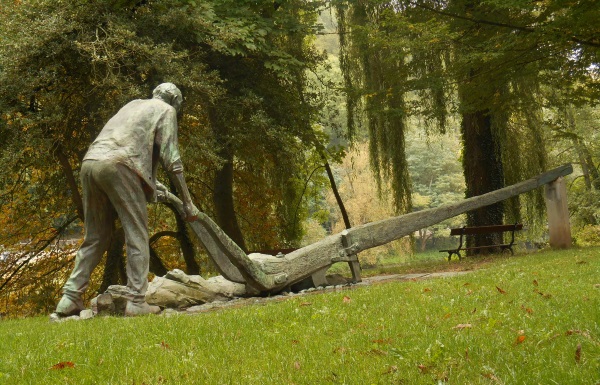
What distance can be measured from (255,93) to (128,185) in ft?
31.2

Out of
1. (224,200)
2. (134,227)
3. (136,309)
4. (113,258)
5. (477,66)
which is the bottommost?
(113,258)

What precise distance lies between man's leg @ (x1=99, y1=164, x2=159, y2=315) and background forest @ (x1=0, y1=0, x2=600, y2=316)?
5.63 metres

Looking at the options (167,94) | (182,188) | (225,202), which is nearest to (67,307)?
(182,188)

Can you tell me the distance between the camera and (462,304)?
6676mm

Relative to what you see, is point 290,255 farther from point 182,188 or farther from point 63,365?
point 63,365

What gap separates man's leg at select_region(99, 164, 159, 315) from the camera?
309 inches

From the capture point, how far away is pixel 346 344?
507cm

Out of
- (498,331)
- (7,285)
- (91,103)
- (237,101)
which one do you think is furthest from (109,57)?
(498,331)

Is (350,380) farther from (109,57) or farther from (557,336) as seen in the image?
(109,57)

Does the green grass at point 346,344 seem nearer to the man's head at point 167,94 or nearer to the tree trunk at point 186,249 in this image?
→ the man's head at point 167,94

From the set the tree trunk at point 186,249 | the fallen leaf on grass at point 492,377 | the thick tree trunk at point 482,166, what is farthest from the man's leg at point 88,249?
the thick tree trunk at point 482,166

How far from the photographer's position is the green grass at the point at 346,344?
13.7 feet

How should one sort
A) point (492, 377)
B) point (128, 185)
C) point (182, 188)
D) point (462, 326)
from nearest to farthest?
point (492, 377) → point (462, 326) → point (128, 185) → point (182, 188)

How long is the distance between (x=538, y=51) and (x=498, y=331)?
10.6 m
